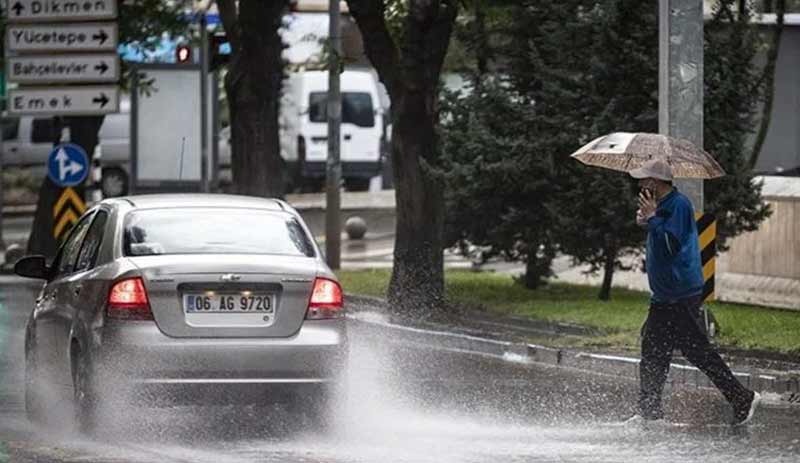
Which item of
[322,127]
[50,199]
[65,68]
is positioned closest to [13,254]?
[50,199]

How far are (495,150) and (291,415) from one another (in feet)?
32.9

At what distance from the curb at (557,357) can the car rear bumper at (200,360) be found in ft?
13.7

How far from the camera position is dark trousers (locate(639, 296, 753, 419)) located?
13.4 m

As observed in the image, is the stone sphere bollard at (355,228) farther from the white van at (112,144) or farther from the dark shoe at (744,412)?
the dark shoe at (744,412)

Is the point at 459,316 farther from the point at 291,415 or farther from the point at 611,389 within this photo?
the point at 291,415

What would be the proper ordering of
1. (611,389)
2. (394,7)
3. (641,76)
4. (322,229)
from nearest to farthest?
(611,389)
(641,76)
(394,7)
(322,229)

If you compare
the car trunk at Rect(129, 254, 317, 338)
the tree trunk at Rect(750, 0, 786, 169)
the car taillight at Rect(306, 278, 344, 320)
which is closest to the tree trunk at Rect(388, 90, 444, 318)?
the tree trunk at Rect(750, 0, 786, 169)

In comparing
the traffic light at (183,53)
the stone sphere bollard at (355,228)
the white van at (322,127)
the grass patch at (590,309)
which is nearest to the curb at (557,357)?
the grass patch at (590,309)

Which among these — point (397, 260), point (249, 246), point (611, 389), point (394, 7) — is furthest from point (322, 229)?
point (249, 246)

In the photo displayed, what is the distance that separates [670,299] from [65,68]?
17223 millimetres

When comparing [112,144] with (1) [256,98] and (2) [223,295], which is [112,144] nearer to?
(1) [256,98]

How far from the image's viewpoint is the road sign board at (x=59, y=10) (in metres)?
28.9

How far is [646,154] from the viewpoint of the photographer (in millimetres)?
13906

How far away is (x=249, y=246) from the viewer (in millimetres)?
12914
